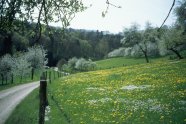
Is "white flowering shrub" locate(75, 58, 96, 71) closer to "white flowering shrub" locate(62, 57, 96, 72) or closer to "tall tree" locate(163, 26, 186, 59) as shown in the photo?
"white flowering shrub" locate(62, 57, 96, 72)

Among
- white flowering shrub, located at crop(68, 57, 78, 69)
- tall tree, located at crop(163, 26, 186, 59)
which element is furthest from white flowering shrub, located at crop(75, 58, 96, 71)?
tall tree, located at crop(163, 26, 186, 59)

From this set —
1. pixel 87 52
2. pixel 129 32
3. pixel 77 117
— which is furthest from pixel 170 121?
pixel 87 52

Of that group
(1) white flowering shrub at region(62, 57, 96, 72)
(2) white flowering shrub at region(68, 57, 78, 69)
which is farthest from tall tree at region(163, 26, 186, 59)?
(2) white flowering shrub at region(68, 57, 78, 69)

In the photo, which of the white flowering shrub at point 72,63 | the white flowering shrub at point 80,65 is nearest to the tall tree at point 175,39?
the white flowering shrub at point 80,65

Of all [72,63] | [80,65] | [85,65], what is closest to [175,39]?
[85,65]

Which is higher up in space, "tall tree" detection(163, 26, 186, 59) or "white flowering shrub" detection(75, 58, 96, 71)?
"tall tree" detection(163, 26, 186, 59)

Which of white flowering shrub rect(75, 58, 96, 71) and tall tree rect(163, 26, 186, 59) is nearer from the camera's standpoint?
tall tree rect(163, 26, 186, 59)

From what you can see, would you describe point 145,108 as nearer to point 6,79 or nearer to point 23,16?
point 23,16

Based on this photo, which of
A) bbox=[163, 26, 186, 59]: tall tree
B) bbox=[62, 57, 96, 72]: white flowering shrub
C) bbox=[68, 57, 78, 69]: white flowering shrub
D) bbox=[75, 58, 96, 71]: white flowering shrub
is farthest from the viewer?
bbox=[68, 57, 78, 69]: white flowering shrub

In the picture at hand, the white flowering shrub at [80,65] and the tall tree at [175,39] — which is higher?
the tall tree at [175,39]

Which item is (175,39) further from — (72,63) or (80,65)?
(72,63)

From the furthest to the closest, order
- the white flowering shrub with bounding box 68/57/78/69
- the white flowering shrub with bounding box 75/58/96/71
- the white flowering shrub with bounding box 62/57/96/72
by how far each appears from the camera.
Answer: the white flowering shrub with bounding box 68/57/78/69
the white flowering shrub with bounding box 62/57/96/72
the white flowering shrub with bounding box 75/58/96/71

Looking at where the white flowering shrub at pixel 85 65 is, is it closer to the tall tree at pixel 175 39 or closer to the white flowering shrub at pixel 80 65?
the white flowering shrub at pixel 80 65

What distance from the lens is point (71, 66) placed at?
12238 cm
